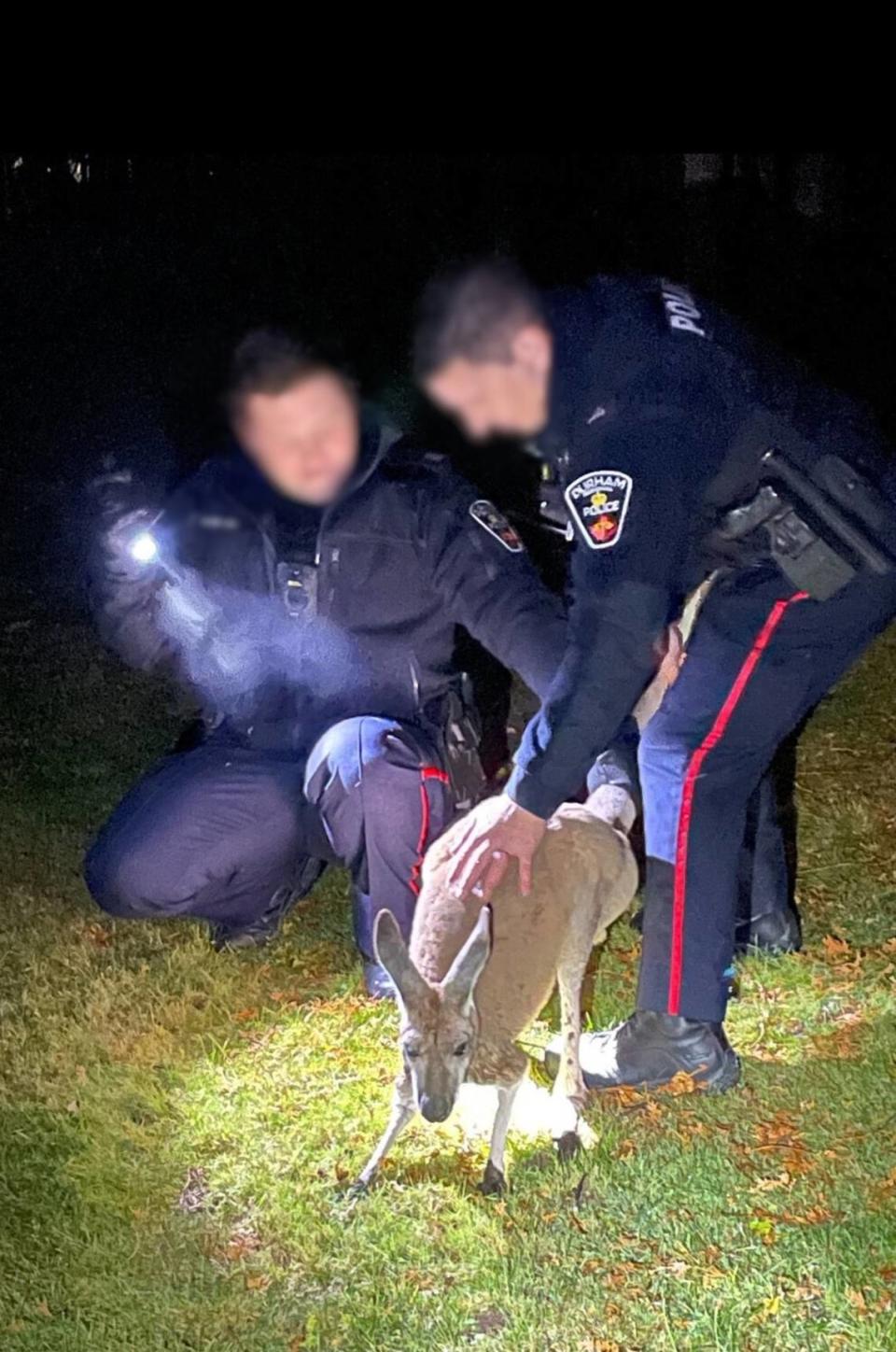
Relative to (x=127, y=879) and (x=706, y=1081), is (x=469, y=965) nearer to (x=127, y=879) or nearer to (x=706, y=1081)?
(x=706, y=1081)

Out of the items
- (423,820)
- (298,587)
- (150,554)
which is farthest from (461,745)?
(150,554)

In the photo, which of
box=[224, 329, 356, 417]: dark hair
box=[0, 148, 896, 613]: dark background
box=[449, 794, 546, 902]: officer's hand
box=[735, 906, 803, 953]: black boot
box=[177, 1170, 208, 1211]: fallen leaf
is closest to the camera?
box=[449, 794, 546, 902]: officer's hand

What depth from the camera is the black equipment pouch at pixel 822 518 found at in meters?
3.06

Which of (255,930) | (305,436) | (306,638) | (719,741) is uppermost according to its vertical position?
(305,436)

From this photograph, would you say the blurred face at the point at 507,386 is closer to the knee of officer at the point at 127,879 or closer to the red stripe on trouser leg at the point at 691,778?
the red stripe on trouser leg at the point at 691,778

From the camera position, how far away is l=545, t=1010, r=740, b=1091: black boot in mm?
3400

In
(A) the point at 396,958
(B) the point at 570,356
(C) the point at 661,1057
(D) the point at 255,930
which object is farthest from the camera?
(D) the point at 255,930

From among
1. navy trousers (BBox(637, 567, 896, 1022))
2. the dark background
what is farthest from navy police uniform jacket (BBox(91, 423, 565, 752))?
the dark background

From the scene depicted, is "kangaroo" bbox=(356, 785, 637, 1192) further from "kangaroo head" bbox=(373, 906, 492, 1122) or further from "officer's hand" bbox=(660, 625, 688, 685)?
"officer's hand" bbox=(660, 625, 688, 685)

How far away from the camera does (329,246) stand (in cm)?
2062

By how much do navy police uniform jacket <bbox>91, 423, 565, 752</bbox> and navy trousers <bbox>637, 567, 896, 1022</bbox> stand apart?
37 centimetres

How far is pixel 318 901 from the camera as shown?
461cm

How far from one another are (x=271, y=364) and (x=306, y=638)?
2.60ft

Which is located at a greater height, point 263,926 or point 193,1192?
point 193,1192
